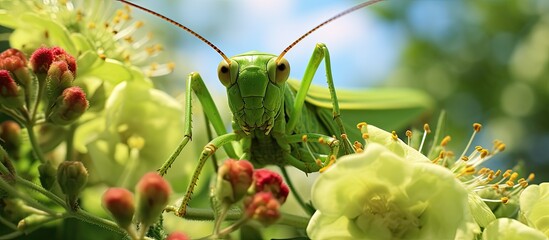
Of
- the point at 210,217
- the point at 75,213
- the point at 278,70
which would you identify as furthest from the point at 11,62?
the point at 278,70

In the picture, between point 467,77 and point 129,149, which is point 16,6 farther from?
point 467,77

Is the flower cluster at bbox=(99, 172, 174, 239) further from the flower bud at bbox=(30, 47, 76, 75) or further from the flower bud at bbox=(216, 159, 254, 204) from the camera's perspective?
the flower bud at bbox=(30, 47, 76, 75)

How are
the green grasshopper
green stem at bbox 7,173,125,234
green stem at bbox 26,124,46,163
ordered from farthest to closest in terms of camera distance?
the green grasshopper, green stem at bbox 26,124,46,163, green stem at bbox 7,173,125,234

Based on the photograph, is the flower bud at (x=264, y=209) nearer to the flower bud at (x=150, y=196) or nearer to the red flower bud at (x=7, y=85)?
the flower bud at (x=150, y=196)

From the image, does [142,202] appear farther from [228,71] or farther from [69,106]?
[228,71]

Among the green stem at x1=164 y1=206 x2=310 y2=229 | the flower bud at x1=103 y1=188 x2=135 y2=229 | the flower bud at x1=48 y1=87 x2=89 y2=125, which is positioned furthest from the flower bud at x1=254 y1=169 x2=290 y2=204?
the flower bud at x1=48 y1=87 x2=89 y2=125

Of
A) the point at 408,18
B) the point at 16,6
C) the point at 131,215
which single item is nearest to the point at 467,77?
the point at 408,18
